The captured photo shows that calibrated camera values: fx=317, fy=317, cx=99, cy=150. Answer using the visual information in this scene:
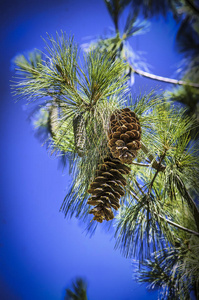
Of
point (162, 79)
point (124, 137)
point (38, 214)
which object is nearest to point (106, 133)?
point (124, 137)

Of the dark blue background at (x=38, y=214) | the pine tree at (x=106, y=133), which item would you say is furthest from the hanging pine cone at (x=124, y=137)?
the dark blue background at (x=38, y=214)

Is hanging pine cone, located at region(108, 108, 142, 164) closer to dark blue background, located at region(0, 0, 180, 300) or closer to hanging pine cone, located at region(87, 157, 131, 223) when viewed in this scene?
hanging pine cone, located at region(87, 157, 131, 223)

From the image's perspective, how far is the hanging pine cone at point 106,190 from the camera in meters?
0.55

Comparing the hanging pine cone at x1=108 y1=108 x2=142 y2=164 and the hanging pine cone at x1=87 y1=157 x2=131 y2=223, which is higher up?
the hanging pine cone at x1=108 y1=108 x2=142 y2=164

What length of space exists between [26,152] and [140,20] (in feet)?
2.18

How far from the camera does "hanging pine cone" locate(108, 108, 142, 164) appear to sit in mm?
533

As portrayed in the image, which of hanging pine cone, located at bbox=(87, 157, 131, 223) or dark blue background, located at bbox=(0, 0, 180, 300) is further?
dark blue background, located at bbox=(0, 0, 180, 300)

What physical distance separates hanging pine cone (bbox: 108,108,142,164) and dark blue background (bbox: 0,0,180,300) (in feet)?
1.77

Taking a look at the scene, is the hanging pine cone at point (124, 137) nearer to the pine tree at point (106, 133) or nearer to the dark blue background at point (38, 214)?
the pine tree at point (106, 133)

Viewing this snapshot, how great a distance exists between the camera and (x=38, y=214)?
3.39 feet

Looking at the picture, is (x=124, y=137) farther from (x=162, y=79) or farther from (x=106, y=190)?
(x=162, y=79)

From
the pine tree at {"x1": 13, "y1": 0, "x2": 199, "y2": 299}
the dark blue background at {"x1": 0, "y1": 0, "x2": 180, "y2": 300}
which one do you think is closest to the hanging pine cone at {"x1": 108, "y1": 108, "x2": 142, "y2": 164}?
the pine tree at {"x1": 13, "y1": 0, "x2": 199, "y2": 299}

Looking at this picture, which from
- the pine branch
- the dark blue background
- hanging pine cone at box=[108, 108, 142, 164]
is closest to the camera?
hanging pine cone at box=[108, 108, 142, 164]

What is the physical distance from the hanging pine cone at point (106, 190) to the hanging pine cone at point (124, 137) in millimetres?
35
